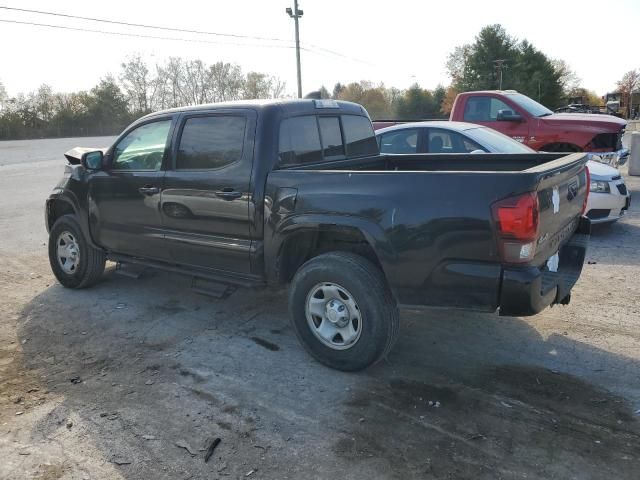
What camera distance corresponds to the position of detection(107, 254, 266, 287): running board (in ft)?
14.2

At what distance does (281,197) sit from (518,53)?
65126mm

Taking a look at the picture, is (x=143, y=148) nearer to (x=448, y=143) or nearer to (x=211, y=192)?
(x=211, y=192)

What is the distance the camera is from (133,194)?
503cm

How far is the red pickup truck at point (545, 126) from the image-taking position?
31.3 ft

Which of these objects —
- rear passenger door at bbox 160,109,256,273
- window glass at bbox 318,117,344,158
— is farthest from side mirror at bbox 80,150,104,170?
window glass at bbox 318,117,344,158

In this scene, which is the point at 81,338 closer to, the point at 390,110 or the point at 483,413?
the point at 483,413

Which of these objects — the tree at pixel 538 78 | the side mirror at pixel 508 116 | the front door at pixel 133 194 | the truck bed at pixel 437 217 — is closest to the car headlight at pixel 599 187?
the side mirror at pixel 508 116

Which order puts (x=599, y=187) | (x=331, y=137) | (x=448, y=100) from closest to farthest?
(x=331, y=137) → (x=599, y=187) → (x=448, y=100)

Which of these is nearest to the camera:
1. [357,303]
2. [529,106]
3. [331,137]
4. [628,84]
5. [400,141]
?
[357,303]

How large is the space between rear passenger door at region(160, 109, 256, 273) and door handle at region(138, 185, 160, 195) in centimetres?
12

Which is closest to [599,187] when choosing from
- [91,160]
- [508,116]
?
[508,116]

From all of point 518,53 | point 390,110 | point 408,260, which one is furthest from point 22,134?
point 408,260

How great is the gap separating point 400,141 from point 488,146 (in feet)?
4.43

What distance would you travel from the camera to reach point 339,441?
3004 millimetres
